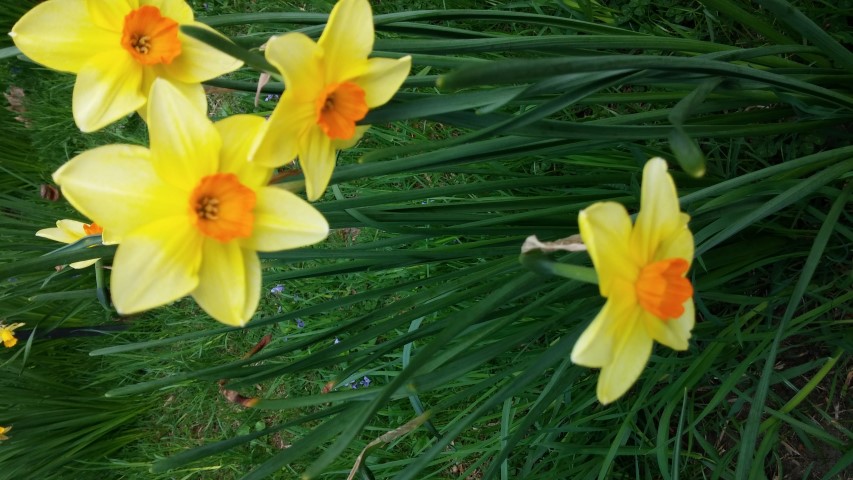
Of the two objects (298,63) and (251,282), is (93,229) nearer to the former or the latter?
(251,282)

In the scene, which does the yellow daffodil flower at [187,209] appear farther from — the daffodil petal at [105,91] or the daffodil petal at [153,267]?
the daffodil petal at [105,91]

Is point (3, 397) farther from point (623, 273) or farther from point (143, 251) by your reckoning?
point (623, 273)

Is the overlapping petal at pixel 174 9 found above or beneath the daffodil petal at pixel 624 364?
above

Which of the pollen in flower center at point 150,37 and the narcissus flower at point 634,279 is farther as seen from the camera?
the pollen in flower center at point 150,37

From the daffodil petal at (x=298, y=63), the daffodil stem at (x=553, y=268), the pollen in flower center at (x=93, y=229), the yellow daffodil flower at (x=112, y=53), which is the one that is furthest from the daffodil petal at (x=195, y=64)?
the pollen in flower center at (x=93, y=229)

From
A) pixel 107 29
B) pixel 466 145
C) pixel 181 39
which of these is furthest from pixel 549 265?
pixel 107 29

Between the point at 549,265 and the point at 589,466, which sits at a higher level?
the point at 549,265
